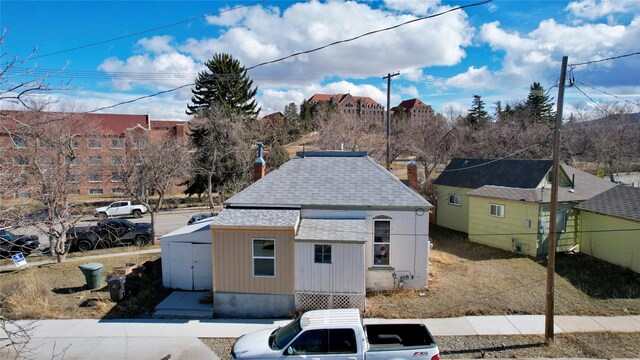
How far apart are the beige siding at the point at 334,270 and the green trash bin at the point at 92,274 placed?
8135mm

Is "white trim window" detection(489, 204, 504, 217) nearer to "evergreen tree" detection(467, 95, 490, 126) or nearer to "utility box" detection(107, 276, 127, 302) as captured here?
"utility box" detection(107, 276, 127, 302)

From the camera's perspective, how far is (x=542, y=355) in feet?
34.8

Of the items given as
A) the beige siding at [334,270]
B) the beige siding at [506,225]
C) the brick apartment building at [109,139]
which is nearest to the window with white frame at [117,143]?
the brick apartment building at [109,139]

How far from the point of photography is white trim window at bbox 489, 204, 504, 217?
70.8 ft

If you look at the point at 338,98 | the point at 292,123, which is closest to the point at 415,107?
the point at 338,98

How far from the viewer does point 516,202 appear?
2055cm

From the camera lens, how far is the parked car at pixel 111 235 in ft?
78.7

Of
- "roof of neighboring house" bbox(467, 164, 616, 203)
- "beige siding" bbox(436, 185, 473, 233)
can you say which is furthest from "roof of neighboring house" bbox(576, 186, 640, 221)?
"beige siding" bbox(436, 185, 473, 233)

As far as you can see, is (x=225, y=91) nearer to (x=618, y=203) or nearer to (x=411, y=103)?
(x=618, y=203)

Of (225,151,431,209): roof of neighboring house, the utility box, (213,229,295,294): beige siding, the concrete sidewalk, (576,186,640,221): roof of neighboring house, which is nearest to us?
the concrete sidewalk

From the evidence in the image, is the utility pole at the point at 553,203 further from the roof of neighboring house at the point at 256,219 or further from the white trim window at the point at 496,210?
the white trim window at the point at 496,210

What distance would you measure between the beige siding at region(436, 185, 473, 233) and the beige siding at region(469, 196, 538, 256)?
2.49 metres

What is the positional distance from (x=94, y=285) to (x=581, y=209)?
22.7 metres

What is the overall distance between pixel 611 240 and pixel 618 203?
73.7 inches
